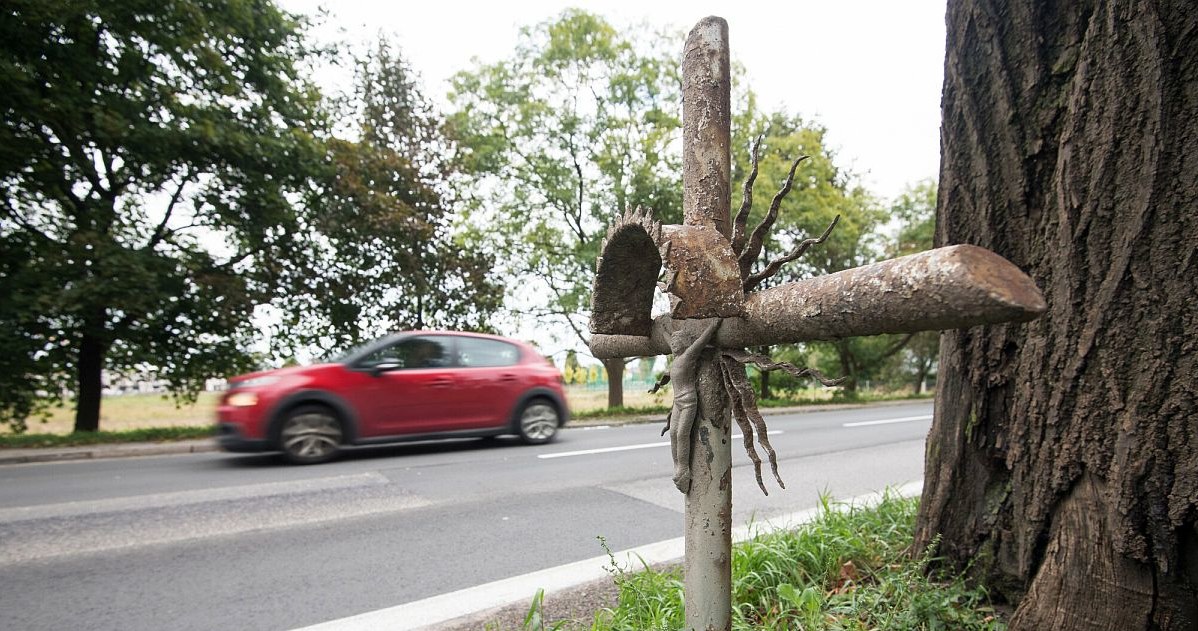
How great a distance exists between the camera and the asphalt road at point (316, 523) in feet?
10.4

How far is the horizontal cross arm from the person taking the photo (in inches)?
34.0

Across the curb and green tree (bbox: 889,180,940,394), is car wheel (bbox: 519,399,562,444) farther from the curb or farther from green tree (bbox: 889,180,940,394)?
green tree (bbox: 889,180,940,394)

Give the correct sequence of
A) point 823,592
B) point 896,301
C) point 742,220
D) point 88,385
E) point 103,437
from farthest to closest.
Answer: point 88,385 → point 103,437 → point 823,592 → point 742,220 → point 896,301

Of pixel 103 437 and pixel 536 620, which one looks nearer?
pixel 536 620

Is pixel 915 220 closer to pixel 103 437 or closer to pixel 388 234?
pixel 388 234

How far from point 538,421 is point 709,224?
7.69 m

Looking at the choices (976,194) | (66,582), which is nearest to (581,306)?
(66,582)

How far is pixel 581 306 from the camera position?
14.6 m

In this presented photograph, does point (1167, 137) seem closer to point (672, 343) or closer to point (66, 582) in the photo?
point (672, 343)

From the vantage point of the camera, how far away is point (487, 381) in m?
8.16

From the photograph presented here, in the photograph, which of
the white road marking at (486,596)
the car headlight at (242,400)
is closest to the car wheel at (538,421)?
the car headlight at (242,400)

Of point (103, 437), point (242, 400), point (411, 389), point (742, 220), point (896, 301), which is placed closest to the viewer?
point (896, 301)

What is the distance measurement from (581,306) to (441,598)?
11796 mm

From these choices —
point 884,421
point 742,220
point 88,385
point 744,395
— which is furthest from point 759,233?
point 884,421
